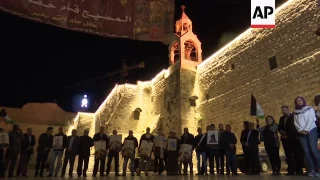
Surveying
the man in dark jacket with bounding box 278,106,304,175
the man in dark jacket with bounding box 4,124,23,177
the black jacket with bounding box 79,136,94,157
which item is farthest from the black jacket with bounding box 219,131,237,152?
the man in dark jacket with bounding box 4,124,23,177

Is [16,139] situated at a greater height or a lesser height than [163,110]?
lesser

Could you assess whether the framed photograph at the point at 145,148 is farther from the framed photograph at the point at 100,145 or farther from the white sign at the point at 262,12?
the white sign at the point at 262,12

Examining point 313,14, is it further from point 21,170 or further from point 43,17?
point 21,170

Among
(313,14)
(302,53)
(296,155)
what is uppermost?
(313,14)

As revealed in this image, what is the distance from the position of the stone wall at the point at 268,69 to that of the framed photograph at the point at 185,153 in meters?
5.59

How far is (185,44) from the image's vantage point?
22.9 m

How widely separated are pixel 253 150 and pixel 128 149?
3666 millimetres

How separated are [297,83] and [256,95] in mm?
2496

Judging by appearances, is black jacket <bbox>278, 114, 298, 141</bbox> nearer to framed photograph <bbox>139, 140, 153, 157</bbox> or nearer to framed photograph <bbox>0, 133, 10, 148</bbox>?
framed photograph <bbox>139, 140, 153, 157</bbox>

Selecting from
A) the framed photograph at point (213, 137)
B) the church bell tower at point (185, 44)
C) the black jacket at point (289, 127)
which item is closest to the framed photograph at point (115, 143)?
the framed photograph at point (213, 137)

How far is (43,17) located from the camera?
722cm

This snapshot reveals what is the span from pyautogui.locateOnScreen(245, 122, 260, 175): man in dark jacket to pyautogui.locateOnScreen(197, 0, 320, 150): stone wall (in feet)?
14.2

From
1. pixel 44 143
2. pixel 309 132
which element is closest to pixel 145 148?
pixel 44 143

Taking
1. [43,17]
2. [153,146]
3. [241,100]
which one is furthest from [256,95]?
[43,17]
